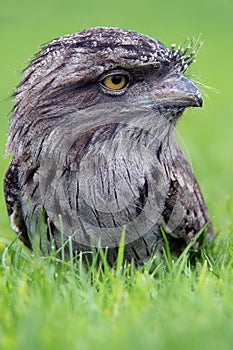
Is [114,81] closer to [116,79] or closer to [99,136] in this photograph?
[116,79]

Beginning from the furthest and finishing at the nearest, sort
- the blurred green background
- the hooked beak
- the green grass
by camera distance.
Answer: the blurred green background, the hooked beak, the green grass

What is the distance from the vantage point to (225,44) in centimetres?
2323

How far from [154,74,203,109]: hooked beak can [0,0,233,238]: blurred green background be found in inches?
112

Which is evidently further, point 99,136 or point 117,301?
point 99,136

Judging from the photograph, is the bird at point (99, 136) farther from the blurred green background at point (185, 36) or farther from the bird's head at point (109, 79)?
the blurred green background at point (185, 36)

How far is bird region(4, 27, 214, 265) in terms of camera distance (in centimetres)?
493

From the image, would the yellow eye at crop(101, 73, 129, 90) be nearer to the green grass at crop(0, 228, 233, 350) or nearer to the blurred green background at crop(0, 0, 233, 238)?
the green grass at crop(0, 228, 233, 350)

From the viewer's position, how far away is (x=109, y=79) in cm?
493

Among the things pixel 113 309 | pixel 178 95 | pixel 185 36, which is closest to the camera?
pixel 113 309

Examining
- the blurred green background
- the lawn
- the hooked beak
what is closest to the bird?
the hooked beak

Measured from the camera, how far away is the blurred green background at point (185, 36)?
32.1ft

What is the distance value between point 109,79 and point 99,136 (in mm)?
409

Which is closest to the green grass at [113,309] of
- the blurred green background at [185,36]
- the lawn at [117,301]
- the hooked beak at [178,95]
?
the lawn at [117,301]

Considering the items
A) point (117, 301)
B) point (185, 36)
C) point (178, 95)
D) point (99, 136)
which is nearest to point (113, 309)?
point (117, 301)
